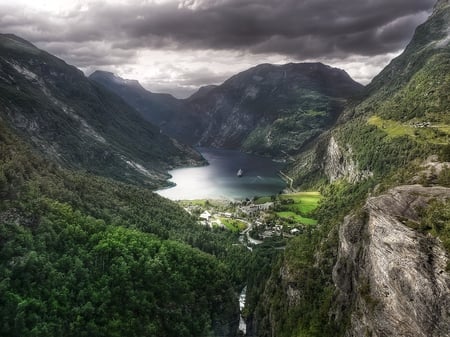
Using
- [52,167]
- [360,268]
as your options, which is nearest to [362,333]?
[360,268]

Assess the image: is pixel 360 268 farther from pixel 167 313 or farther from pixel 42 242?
pixel 42 242

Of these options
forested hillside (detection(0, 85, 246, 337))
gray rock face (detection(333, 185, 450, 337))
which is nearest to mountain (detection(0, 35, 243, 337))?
forested hillside (detection(0, 85, 246, 337))

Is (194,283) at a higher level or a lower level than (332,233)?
lower

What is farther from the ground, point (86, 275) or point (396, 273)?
point (396, 273)

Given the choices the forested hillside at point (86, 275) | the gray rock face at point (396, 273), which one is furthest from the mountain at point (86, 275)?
the gray rock face at point (396, 273)

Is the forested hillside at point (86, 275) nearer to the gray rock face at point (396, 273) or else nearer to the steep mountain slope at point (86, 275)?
the steep mountain slope at point (86, 275)

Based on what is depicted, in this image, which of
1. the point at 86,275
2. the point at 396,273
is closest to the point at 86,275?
the point at 86,275

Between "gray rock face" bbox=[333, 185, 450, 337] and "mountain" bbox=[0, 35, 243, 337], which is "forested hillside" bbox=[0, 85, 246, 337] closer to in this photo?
"mountain" bbox=[0, 35, 243, 337]

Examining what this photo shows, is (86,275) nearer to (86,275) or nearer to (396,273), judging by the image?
(86,275)

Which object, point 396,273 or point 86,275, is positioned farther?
point 86,275
